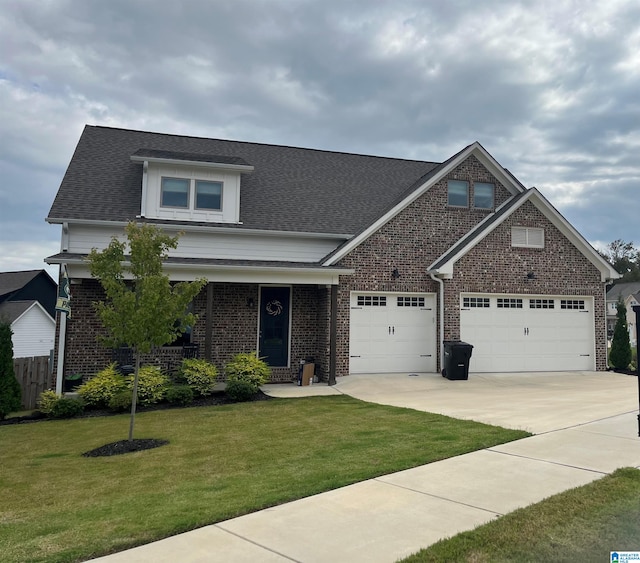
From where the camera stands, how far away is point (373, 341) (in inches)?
612

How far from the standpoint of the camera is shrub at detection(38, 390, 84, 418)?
11.2m

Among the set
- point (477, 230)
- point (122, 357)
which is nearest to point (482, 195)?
point (477, 230)

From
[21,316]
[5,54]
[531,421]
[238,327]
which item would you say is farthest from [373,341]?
[21,316]

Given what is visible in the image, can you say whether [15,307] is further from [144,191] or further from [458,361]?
[458,361]

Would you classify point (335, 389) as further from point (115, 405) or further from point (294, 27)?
point (294, 27)

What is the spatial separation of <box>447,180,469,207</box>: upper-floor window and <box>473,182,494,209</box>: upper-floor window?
321mm

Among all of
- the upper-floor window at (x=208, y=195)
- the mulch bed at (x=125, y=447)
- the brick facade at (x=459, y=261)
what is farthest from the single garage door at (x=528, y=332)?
the mulch bed at (x=125, y=447)

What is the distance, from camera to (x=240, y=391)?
12.3 metres

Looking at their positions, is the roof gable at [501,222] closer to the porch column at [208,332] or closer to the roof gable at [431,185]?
the roof gable at [431,185]

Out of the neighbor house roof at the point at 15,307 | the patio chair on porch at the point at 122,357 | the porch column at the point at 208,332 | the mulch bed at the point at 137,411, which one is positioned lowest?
the mulch bed at the point at 137,411

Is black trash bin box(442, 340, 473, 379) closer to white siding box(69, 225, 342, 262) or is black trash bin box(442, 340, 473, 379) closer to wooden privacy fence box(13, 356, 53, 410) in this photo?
white siding box(69, 225, 342, 262)

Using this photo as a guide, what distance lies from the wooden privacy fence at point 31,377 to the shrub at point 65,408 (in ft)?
6.28

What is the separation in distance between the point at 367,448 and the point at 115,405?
6907 millimetres

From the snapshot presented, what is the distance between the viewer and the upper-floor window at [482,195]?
1739cm
